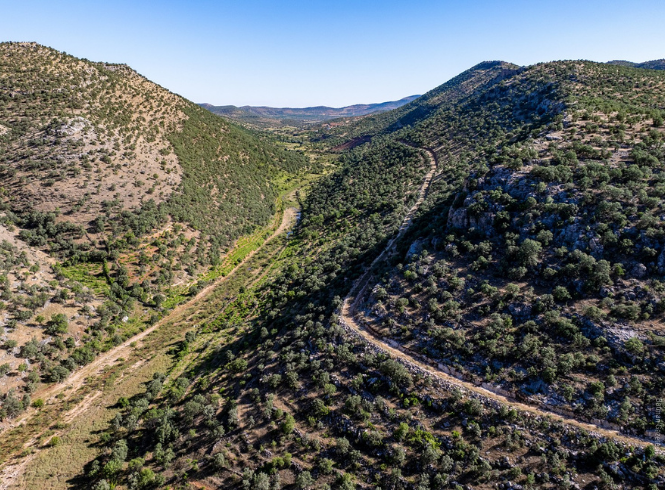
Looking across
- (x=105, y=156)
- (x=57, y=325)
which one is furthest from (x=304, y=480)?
(x=105, y=156)

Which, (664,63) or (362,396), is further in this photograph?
(664,63)

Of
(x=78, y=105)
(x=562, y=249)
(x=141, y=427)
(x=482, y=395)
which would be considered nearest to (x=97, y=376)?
(x=141, y=427)

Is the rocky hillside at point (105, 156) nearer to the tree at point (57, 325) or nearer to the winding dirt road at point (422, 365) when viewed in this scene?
the tree at point (57, 325)

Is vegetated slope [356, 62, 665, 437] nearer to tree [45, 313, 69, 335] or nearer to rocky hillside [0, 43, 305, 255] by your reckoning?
tree [45, 313, 69, 335]

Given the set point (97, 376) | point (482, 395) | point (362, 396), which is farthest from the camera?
point (97, 376)

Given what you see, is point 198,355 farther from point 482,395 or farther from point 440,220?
point 440,220

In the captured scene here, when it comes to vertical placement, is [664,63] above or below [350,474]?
above
